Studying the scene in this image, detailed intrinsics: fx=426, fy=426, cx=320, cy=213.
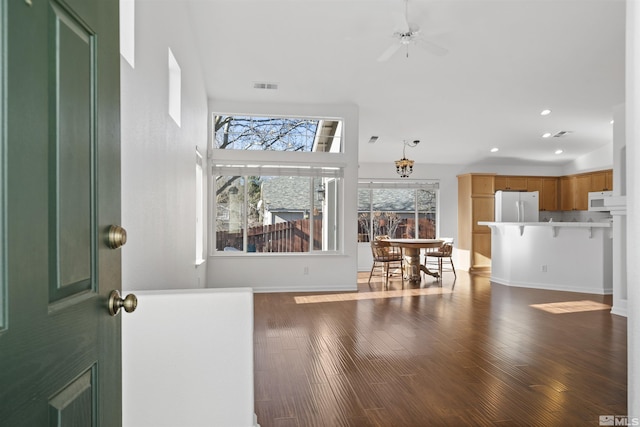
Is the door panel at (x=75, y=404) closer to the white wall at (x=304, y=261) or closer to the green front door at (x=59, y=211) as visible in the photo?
the green front door at (x=59, y=211)

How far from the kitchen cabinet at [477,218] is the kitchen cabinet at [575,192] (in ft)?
6.26

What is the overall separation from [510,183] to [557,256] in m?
3.37

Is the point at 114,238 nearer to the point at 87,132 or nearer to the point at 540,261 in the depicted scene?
the point at 87,132

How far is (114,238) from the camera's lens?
3.81 ft

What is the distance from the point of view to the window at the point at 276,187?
677 cm

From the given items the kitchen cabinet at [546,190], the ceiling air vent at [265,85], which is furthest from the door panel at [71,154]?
the kitchen cabinet at [546,190]

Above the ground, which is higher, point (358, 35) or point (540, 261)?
point (358, 35)

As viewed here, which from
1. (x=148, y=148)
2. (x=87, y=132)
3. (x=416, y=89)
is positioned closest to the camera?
(x=87, y=132)

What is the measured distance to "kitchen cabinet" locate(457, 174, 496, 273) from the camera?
9586 millimetres

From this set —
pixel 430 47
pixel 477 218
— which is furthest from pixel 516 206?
pixel 430 47

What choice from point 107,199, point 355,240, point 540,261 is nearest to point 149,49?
point 107,199

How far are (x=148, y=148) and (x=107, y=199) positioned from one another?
1.70 m

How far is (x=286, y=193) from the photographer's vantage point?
7023mm

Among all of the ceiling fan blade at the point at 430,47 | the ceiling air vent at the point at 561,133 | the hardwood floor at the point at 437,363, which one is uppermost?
the ceiling fan blade at the point at 430,47
